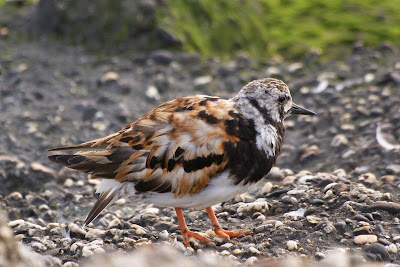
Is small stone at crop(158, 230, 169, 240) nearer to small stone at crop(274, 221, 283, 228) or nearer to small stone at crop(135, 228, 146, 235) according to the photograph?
small stone at crop(135, 228, 146, 235)

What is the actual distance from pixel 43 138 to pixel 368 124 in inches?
195

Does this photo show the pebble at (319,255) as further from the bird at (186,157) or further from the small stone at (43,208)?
the small stone at (43,208)

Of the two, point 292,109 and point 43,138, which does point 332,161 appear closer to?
point 292,109

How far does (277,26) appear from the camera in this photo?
12.4 metres

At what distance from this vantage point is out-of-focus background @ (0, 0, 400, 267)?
600cm

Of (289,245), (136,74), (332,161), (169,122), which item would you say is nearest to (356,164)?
(332,161)

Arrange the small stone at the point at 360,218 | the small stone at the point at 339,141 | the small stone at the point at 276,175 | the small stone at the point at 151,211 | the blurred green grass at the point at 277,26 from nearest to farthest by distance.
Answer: the small stone at the point at 360,218 → the small stone at the point at 151,211 → the small stone at the point at 276,175 → the small stone at the point at 339,141 → the blurred green grass at the point at 277,26

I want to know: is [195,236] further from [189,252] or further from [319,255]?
[319,255]

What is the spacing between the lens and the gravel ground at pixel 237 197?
19.6ft

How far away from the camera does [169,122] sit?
5.89 m

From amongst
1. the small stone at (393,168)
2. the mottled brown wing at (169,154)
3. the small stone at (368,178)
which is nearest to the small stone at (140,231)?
the mottled brown wing at (169,154)

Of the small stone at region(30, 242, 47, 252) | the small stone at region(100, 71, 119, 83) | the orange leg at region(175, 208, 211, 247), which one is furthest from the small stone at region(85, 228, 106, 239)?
the small stone at region(100, 71, 119, 83)

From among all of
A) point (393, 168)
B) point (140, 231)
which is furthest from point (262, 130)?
point (393, 168)

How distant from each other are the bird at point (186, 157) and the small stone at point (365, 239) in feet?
3.68
